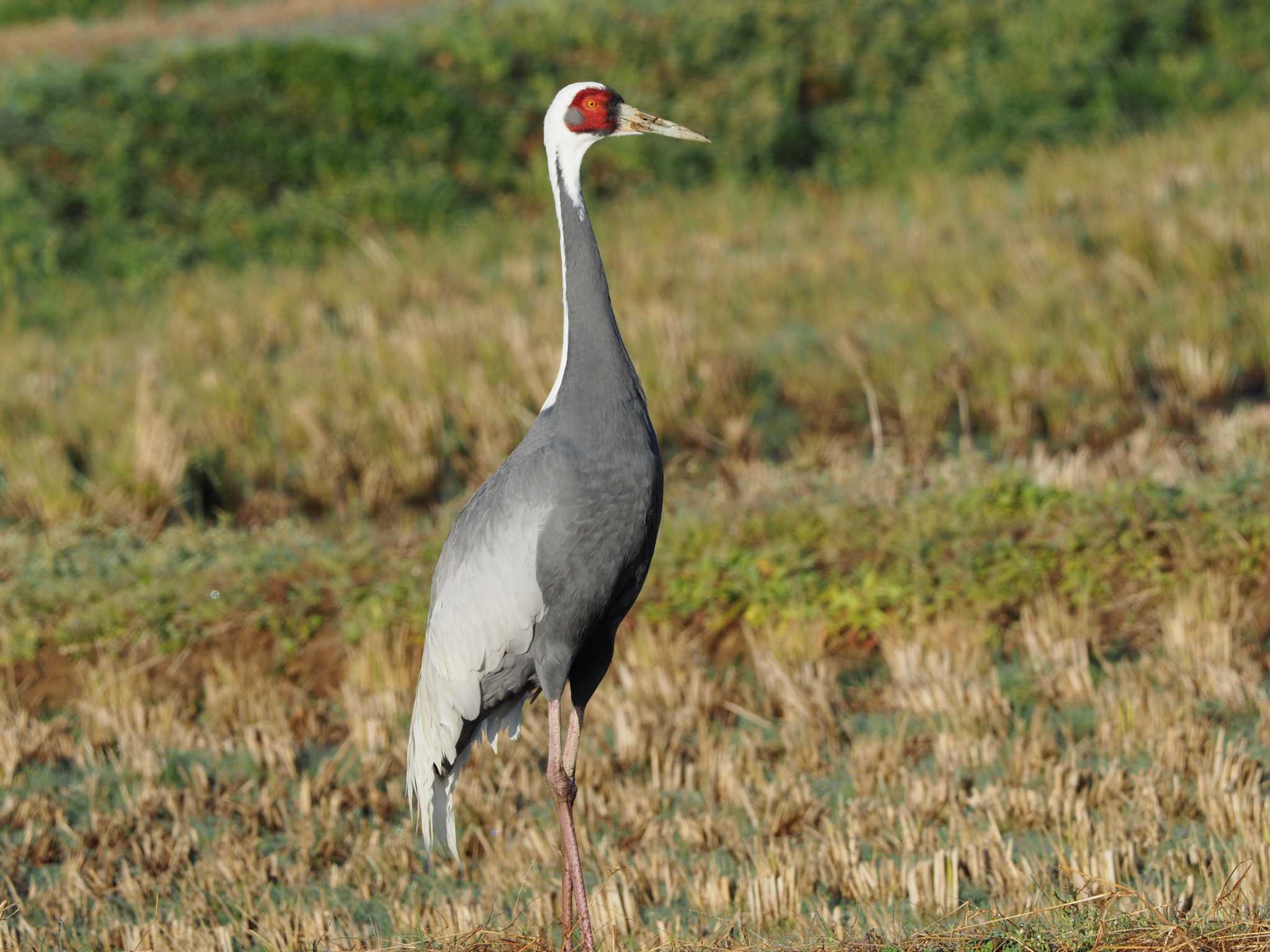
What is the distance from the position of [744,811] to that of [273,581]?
10.5 feet

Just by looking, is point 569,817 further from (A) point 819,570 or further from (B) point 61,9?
(B) point 61,9

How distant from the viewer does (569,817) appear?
15.3ft

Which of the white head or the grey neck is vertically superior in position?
the white head

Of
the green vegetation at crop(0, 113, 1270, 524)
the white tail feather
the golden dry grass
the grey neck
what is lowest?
the golden dry grass

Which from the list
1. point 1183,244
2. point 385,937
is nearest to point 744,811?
point 385,937

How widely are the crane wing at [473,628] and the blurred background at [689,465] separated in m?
0.49

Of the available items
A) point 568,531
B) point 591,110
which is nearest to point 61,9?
point 591,110

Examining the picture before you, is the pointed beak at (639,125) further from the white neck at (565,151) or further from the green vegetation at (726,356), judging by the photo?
the green vegetation at (726,356)

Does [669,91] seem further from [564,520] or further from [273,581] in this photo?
[564,520]

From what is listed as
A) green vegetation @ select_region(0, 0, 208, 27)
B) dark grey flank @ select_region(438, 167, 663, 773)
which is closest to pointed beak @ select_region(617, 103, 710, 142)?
dark grey flank @ select_region(438, 167, 663, 773)

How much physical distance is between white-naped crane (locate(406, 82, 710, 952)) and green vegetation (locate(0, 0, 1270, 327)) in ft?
41.5

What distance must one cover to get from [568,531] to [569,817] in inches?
36.0

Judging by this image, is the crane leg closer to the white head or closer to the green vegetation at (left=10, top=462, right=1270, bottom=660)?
the white head

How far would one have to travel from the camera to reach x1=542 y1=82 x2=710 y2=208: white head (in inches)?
184
